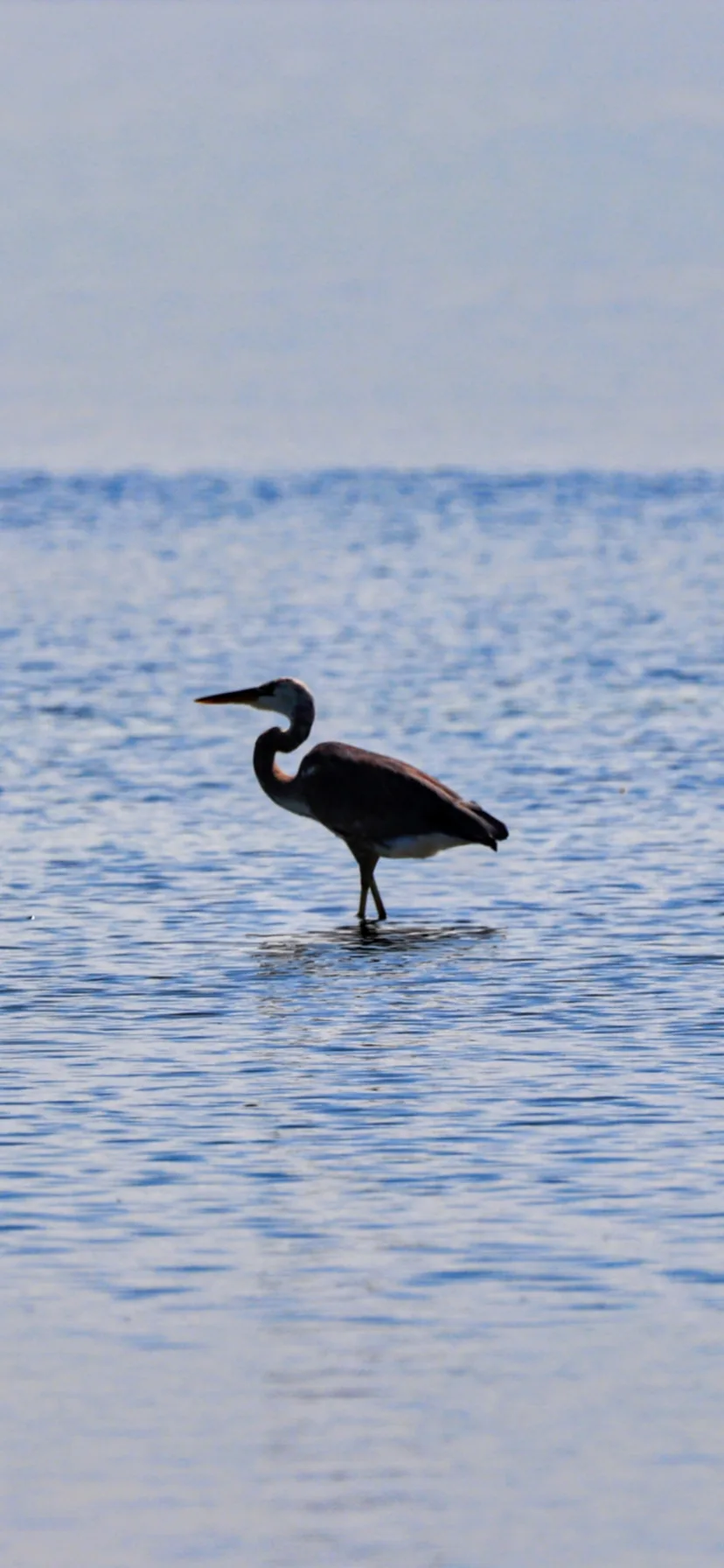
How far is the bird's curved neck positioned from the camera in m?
17.8

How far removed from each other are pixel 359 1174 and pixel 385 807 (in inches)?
281

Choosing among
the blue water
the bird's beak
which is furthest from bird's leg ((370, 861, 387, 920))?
the bird's beak

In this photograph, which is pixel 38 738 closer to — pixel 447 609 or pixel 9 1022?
pixel 9 1022

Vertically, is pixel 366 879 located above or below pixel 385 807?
below

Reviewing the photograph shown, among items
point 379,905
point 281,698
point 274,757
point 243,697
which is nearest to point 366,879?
point 379,905

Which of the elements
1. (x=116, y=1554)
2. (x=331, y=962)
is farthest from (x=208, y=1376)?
(x=331, y=962)

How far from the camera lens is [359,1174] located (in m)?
10.4

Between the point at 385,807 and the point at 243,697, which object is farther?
the point at 243,697

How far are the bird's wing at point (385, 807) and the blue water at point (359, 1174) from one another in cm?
47

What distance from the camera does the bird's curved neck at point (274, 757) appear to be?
17844 mm

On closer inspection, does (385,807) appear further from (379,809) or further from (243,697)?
(243,697)

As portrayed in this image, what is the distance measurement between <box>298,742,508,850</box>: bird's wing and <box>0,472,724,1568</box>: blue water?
47 cm

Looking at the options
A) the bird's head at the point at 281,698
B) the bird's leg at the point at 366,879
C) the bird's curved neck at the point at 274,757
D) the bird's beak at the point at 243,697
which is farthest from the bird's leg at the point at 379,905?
the bird's beak at the point at 243,697

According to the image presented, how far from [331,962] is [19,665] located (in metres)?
24.9
